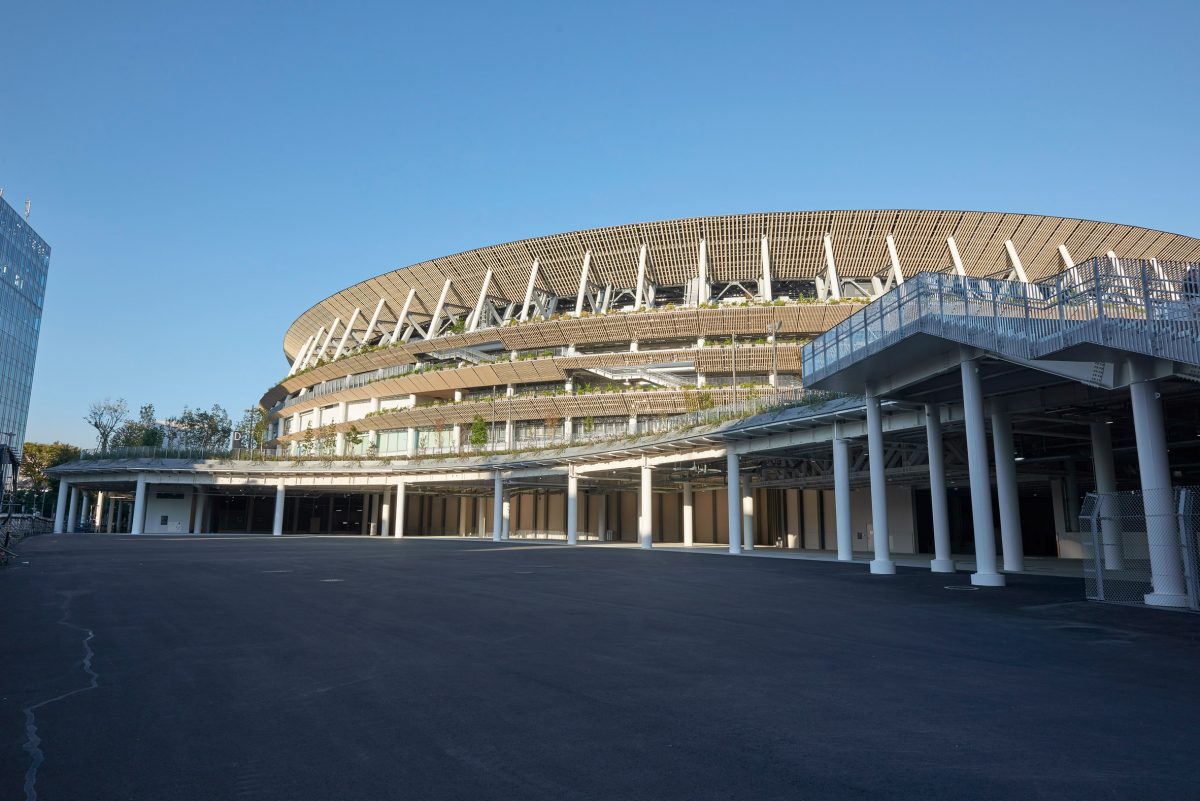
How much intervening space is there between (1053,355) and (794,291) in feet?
163

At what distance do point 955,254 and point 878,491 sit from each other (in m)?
39.0

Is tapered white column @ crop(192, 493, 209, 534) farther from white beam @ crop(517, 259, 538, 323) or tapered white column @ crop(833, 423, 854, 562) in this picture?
tapered white column @ crop(833, 423, 854, 562)

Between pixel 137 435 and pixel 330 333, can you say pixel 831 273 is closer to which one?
pixel 330 333

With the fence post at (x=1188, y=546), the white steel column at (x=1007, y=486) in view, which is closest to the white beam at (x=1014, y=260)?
the white steel column at (x=1007, y=486)

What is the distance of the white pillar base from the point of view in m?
14.5

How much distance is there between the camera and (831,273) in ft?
188

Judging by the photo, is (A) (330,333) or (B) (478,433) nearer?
(B) (478,433)

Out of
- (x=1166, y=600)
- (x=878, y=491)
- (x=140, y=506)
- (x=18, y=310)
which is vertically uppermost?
(x=18, y=310)

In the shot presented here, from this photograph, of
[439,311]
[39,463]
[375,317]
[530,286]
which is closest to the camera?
[530,286]

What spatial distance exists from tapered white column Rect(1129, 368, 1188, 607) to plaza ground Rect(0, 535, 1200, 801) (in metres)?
1.50

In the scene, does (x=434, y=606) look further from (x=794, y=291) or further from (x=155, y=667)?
(x=794, y=291)

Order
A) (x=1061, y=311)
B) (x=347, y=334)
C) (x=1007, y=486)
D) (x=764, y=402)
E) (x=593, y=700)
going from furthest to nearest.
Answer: (x=347, y=334) < (x=764, y=402) < (x=1007, y=486) < (x=1061, y=311) < (x=593, y=700)

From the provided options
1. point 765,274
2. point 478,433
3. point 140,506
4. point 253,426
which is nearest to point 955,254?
point 765,274

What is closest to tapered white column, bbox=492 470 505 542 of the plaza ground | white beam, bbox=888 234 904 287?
white beam, bbox=888 234 904 287
